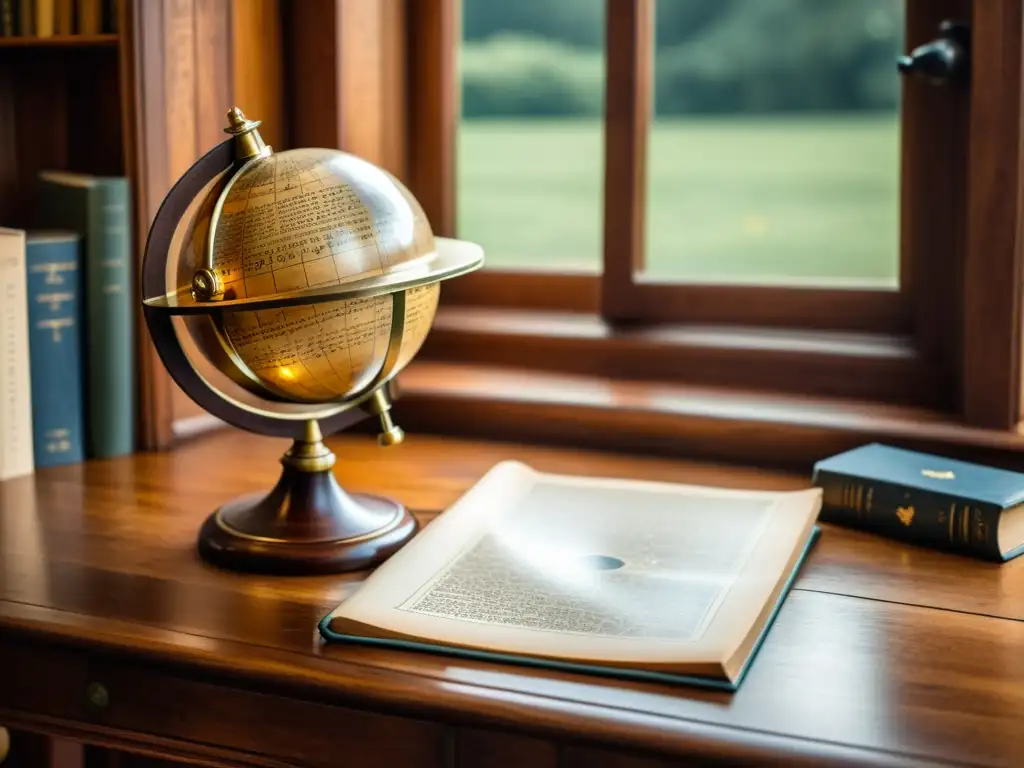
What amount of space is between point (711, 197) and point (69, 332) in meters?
1.04

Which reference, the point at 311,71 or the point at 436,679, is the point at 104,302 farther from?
the point at 436,679

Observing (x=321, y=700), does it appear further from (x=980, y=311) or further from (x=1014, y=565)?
(x=980, y=311)

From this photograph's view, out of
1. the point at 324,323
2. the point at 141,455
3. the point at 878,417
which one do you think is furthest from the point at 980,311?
the point at 141,455

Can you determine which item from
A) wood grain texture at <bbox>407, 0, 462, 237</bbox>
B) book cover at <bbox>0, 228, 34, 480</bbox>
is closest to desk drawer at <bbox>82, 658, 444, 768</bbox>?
book cover at <bbox>0, 228, 34, 480</bbox>

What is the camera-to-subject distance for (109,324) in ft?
5.24

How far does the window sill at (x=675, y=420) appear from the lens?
1.50 metres

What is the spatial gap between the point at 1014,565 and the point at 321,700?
70 cm

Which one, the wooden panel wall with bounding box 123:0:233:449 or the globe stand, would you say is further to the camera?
the wooden panel wall with bounding box 123:0:233:449

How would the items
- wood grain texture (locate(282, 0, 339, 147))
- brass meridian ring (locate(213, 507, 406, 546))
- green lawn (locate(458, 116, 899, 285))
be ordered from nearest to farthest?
brass meridian ring (locate(213, 507, 406, 546)) → wood grain texture (locate(282, 0, 339, 147)) → green lawn (locate(458, 116, 899, 285))

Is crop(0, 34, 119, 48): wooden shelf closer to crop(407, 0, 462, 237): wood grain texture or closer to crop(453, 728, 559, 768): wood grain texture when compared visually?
crop(407, 0, 462, 237): wood grain texture

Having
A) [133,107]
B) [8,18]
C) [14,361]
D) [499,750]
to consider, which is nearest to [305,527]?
[499,750]

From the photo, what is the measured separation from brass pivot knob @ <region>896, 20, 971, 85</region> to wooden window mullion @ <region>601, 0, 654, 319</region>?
1.34 ft

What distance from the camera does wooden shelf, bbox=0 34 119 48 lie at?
1.57 meters

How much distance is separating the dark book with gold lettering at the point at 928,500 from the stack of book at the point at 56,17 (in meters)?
1.07
